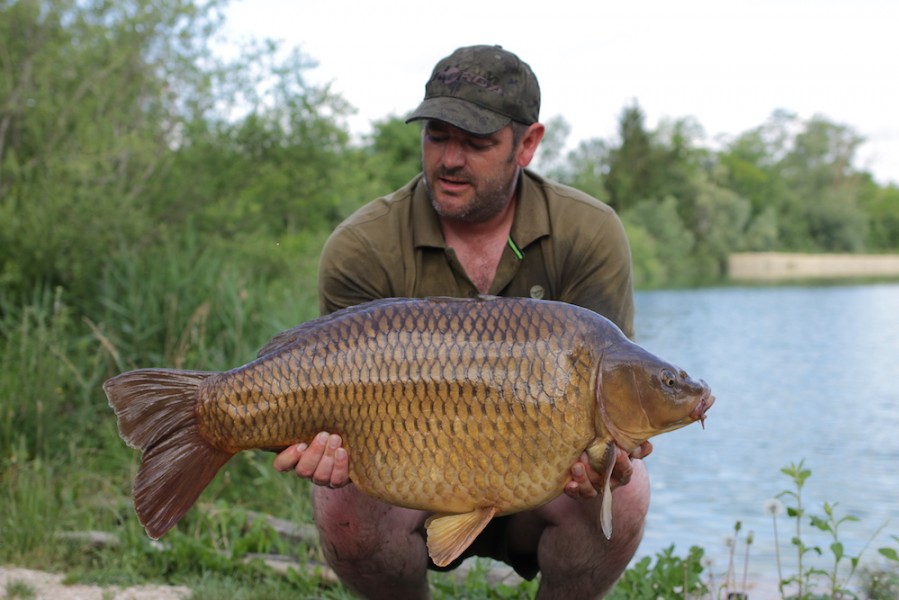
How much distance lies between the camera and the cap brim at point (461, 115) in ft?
7.20

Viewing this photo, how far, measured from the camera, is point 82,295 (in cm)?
502

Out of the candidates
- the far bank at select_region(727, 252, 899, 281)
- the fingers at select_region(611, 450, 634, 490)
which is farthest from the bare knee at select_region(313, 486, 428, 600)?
the far bank at select_region(727, 252, 899, 281)

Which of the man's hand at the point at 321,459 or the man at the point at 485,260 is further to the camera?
the man at the point at 485,260

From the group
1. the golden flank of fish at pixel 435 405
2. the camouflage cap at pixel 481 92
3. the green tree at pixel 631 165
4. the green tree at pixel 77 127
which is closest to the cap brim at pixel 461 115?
the camouflage cap at pixel 481 92

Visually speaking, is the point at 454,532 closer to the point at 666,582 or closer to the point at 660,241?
the point at 666,582

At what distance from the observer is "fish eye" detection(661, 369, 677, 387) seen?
171cm

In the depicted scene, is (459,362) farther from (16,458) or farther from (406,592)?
(16,458)

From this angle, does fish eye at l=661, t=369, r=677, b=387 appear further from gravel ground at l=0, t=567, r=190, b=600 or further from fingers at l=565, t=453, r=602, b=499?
gravel ground at l=0, t=567, r=190, b=600

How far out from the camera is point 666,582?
2.53 meters

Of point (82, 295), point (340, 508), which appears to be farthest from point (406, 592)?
point (82, 295)

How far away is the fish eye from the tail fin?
0.84 meters

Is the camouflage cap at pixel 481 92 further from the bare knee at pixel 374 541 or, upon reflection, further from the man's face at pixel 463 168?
the bare knee at pixel 374 541

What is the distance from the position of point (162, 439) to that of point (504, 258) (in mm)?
912

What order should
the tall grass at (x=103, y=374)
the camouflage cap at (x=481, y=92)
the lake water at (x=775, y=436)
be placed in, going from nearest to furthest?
the camouflage cap at (x=481, y=92)
the tall grass at (x=103, y=374)
the lake water at (x=775, y=436)
